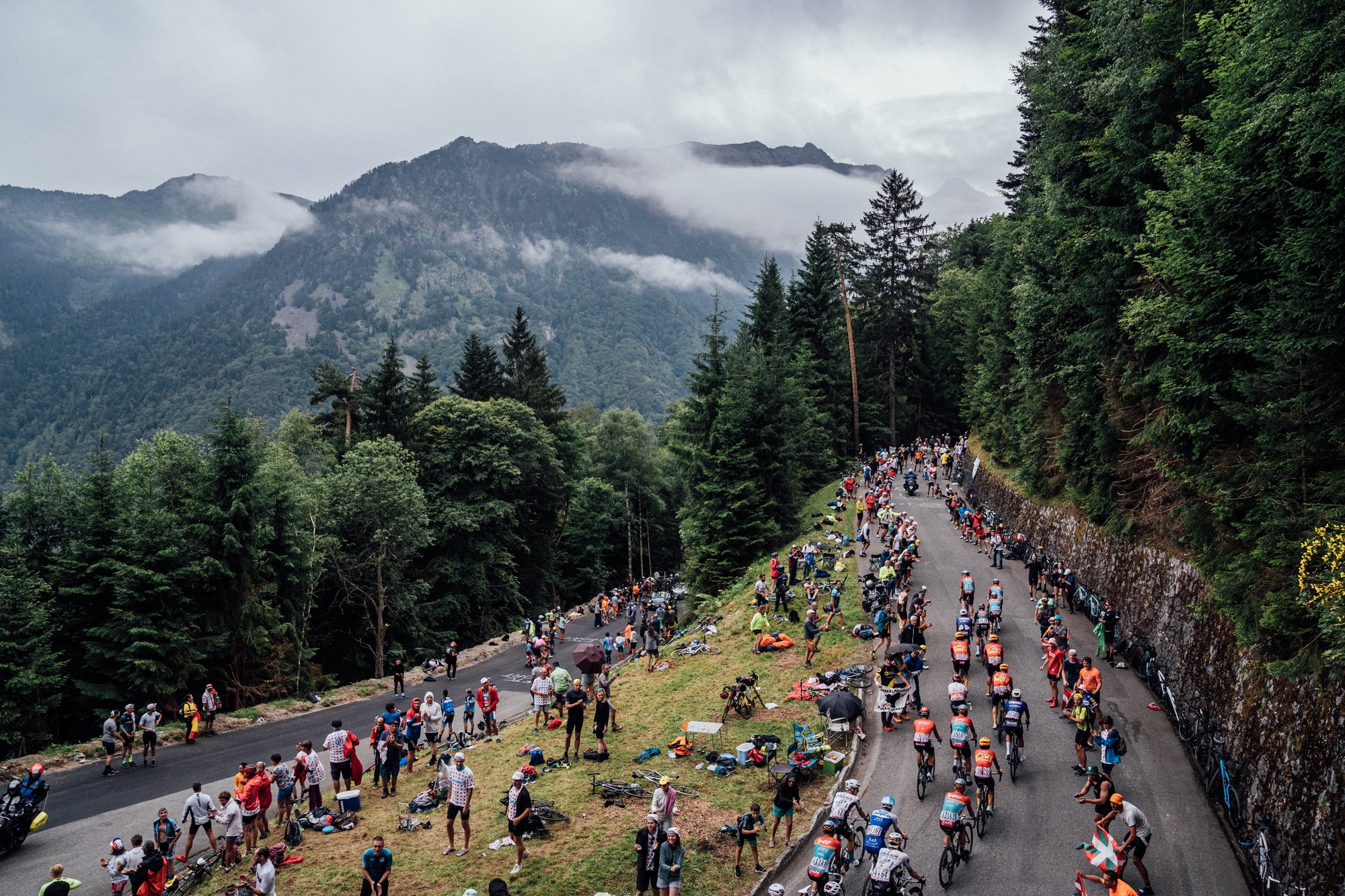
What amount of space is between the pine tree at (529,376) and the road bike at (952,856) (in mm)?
53800

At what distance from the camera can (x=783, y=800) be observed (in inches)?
514

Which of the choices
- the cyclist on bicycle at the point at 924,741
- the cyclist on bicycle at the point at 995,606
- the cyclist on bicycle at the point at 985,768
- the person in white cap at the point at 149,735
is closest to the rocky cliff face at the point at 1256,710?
the cyclist on bicycle at the point at 995,606

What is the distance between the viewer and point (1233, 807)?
44.2 feet

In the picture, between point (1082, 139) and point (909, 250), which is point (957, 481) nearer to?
point (909, 250)

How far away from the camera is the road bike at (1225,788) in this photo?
1334 cm

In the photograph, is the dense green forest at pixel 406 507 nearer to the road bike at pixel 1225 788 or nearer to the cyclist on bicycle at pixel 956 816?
the road bike at pixel 1225 788

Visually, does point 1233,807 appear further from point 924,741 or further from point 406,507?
point 406,507

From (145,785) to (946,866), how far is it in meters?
19.9

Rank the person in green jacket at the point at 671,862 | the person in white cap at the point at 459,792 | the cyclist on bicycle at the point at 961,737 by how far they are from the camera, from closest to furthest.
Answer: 1. the person in green jacket at the point at 671,862
2. the person in white cap at the point at 459,792
3. the cyclist on bicycle at the point at 961,737

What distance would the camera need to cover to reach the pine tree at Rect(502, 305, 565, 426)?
65.4 metres

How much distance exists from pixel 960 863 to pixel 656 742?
7.80 meters

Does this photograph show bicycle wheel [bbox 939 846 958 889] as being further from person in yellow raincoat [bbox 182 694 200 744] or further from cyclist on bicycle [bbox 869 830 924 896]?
person in yellow raincoat [bbox 182 694 200 744]

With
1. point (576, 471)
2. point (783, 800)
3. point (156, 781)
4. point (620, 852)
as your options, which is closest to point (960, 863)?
point (783, 800)

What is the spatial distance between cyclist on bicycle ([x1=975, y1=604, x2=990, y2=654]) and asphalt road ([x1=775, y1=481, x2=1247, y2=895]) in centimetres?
73
